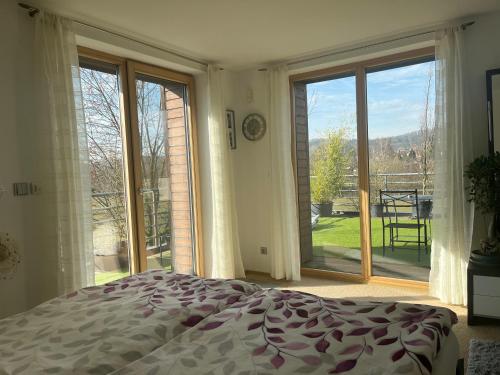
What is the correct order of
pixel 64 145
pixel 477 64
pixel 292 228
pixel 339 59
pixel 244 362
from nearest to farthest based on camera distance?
1. pixel 244 362
2. pixel 64 145
3. pixel 477 64
4. pixel 339 59
5. pixel 292 228

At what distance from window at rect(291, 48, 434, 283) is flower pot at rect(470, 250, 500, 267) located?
0.89 metres

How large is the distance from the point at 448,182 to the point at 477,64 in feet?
3.46

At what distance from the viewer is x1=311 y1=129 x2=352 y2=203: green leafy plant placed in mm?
4352

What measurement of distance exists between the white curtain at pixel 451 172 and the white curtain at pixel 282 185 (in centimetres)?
149

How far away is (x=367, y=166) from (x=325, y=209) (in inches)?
28.3

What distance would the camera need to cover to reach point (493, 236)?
3.10m

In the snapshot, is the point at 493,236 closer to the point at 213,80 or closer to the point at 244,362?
the point at 244,362

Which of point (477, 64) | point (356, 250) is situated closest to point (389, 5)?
point (477, 64)

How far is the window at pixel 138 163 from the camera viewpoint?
345 cm

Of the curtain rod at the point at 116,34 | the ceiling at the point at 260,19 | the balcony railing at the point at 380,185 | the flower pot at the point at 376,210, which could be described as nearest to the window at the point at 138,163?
the curtain rod at the point at 116,34

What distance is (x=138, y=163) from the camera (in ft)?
12.2

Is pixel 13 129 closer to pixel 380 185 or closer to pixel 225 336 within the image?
pixel 225 336

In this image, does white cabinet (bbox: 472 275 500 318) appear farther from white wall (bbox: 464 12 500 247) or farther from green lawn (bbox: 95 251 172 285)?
green lawn (bbox: 95 251 172 285)

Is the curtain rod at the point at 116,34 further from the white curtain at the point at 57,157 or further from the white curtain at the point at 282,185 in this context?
the white curtain at the point at 282,185
